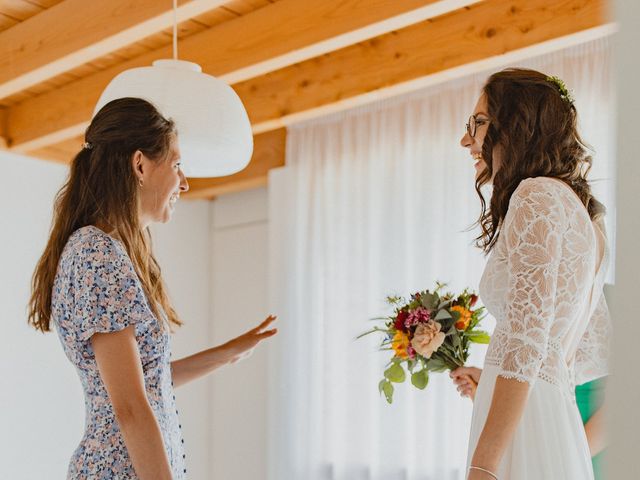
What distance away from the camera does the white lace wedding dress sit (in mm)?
1508

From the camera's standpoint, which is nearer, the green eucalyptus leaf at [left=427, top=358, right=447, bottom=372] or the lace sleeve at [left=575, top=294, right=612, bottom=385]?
the lace sleeve at [left=575, top=294, right=612, bottom=385]

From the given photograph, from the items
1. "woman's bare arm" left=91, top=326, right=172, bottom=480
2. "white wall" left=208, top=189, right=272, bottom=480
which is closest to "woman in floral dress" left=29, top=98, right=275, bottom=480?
"woman's bare arm" left=91, top=326, right=172, bottom=480

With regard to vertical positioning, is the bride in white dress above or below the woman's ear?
below

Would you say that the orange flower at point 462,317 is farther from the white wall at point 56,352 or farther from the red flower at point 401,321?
the white wall at point 56,352

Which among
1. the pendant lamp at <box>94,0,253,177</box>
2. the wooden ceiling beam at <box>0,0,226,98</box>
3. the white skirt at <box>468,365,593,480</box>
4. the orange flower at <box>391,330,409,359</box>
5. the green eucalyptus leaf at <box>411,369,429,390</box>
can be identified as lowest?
the white skirt at <box>468,365,593,480</box>

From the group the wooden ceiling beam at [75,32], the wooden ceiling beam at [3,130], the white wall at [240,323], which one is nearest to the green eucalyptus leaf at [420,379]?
the wooden ceiling beam at [75,32]

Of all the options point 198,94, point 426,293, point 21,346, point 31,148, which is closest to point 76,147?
point 31,148

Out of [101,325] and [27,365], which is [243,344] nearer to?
[101,325]

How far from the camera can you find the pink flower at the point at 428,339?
82.4 inches

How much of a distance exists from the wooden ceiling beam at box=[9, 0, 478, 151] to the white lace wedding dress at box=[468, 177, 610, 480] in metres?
1.76

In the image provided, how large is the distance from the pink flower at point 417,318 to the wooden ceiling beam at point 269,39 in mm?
1458

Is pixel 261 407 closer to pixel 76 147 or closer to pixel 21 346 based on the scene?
pixel 21 346

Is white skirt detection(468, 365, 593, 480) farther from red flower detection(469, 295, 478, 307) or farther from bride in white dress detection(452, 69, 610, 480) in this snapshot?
red flower detection(469, 295, 478, 307)

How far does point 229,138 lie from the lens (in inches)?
97.4
